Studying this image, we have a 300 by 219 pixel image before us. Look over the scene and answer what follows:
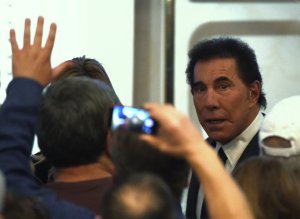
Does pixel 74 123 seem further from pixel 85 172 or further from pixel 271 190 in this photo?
pixel 271 190

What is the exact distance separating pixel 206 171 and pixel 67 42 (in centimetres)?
159

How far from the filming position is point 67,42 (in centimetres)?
241

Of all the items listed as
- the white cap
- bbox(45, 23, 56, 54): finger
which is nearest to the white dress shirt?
the white cap

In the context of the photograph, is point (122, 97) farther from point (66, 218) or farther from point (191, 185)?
point (66, 218)

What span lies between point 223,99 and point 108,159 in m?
0.69

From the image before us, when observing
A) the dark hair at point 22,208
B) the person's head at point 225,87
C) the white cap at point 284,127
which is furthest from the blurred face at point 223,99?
the dark hair at point 22,208

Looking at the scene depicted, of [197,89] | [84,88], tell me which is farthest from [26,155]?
[197,89]

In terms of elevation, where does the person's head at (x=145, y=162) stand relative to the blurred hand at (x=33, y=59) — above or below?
below

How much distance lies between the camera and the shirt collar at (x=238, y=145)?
1767mm

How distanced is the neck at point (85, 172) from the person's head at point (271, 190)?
0.83 ft

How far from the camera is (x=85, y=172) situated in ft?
3.94

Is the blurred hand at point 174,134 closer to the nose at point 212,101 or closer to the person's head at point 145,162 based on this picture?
the person's head at point 145,162

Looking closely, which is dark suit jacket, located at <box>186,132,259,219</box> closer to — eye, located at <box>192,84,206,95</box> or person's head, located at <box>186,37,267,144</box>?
person's head, located at <box>186,37,267,144</box>

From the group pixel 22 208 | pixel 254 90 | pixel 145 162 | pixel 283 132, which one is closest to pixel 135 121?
pixel 145 162
